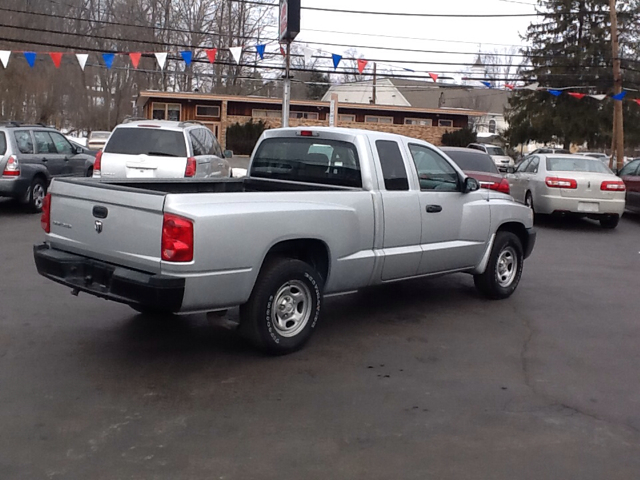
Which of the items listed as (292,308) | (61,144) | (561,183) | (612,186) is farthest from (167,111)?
(292,308)

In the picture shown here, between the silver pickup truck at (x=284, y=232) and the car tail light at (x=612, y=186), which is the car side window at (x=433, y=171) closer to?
the silver pickup truck at (x=284, y=232)

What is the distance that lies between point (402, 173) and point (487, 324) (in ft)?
5.67

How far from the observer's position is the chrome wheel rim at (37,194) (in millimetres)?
13631

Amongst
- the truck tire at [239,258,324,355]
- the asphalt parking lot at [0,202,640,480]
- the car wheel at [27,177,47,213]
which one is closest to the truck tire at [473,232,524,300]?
the asphalt parking lot at [0,202,640,480]

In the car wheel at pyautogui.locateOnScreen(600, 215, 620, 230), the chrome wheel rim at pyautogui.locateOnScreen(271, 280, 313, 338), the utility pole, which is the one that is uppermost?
the utility pole

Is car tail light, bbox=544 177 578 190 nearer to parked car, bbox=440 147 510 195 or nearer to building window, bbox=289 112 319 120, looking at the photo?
parked car, bbox=440 147 510 195

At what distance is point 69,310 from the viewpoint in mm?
6859

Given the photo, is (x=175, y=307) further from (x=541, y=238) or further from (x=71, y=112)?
(x=71, y=112)

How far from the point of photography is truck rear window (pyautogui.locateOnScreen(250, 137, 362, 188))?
6398 millimetres

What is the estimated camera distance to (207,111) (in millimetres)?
41094

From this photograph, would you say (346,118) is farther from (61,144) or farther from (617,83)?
(61,144)

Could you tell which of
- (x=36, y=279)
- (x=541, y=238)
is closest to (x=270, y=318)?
(x=36, y=279)

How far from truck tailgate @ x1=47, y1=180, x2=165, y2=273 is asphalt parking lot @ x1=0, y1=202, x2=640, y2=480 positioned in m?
0.87

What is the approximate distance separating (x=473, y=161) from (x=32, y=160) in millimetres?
8811
